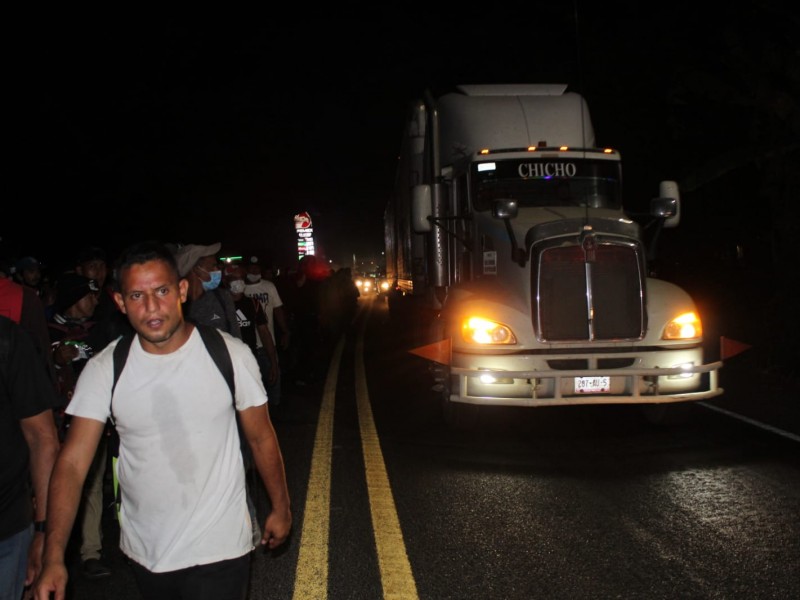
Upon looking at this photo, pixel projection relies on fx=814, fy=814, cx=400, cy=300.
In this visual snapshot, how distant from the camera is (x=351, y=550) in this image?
15.6ft

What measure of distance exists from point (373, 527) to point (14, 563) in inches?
109

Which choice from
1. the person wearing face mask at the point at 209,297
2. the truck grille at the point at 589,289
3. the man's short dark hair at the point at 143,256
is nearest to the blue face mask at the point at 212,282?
the person wearing face mask at the point at 209,297

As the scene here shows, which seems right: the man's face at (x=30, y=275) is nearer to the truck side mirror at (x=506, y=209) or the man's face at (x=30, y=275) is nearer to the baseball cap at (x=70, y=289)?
the baseball cap at (x=70, y=289)

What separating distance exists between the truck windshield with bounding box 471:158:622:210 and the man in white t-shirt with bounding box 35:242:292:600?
21.7 ft

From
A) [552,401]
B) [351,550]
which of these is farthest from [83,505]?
[552,401]

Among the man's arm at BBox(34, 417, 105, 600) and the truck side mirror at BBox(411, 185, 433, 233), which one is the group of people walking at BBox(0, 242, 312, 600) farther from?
the truck side mirror at BBox(411, 185, 433, 233)

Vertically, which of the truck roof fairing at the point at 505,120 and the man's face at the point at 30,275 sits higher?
the truck roof fairing at the point at 505,120

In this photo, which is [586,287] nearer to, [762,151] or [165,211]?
[762,151]

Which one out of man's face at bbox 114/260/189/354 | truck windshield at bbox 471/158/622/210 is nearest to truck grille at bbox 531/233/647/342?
truck windshield at bbox 471/158/622/210

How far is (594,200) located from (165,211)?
32.1 m

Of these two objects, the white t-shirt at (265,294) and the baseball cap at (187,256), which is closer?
the baseball cap at (187,256)

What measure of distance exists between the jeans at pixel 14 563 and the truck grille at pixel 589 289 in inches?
218

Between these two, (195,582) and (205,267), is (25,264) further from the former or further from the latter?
(195,582)

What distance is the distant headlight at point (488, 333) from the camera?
7578 mm
